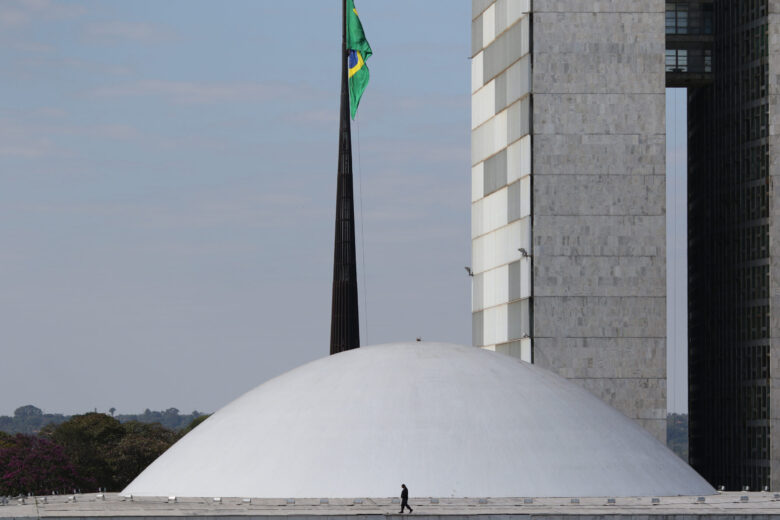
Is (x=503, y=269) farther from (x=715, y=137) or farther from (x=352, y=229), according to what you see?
(x=715, y=137)

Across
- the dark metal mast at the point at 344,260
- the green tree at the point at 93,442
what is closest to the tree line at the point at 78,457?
the green tree at the point at 93,442

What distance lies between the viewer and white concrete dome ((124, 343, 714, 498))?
214ft

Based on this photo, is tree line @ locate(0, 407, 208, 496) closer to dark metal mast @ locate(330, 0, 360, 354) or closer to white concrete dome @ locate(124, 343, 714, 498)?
dark metal mast @ locate(330, 0, 360, 354)

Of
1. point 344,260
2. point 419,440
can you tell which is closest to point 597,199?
point 344,260

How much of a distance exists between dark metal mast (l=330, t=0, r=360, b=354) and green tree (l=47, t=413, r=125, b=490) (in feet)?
154

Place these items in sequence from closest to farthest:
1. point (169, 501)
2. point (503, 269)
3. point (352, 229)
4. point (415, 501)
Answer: point (415, 501), point (169, 501), point (352, 229), point (503, 269)

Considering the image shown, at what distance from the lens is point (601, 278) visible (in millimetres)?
119000

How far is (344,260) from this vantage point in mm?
116250

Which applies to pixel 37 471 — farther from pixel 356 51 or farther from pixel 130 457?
pixel 356 51

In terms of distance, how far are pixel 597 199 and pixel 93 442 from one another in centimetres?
6959

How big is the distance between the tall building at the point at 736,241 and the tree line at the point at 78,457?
56410 millimetres

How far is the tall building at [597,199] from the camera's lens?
118m

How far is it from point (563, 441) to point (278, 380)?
16.5 meters

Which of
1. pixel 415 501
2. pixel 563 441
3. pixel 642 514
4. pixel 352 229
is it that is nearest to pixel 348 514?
pixel 415 501
